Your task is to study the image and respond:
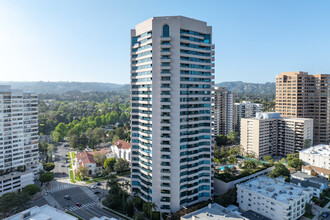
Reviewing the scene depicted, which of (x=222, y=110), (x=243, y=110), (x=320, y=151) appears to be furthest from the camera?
(x=243, y=110)

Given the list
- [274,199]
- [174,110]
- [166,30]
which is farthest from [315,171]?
[166,30]

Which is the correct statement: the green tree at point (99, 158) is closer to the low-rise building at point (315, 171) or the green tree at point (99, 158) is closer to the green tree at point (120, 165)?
the green tree at point (120, 165)

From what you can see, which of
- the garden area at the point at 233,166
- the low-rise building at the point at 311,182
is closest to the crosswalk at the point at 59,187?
the garden area at the point at 233,166

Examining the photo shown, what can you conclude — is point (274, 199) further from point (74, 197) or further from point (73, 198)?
point (74, 197)

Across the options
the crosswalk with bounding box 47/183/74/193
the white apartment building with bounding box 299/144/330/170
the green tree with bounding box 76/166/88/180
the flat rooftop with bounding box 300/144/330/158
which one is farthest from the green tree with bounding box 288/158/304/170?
the crosswalk with bounding box 47/183/74/193

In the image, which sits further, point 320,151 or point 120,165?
point 320,151

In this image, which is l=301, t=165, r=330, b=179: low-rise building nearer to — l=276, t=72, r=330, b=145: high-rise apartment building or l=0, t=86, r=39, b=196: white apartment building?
l=276, t=72, r=330, b=145: high-rise apartment building
